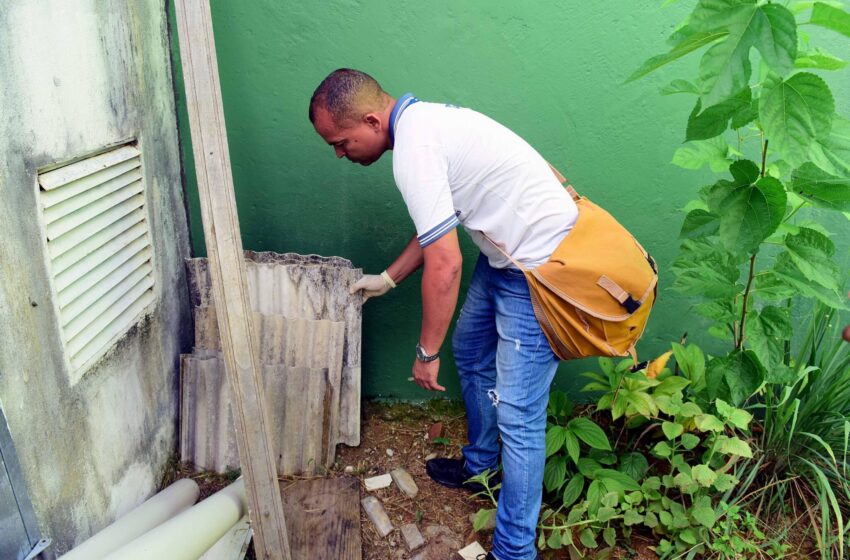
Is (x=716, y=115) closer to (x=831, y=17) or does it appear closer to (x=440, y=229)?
(x=831, y=17)

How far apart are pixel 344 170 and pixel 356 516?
1.54m

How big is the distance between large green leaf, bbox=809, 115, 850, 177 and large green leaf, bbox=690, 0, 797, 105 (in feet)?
1.11

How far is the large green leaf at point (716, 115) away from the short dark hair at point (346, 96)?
3.63 feet

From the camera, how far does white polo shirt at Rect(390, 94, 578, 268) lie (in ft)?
6.52

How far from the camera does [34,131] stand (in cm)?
169

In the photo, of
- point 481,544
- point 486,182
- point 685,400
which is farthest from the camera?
point 685,400

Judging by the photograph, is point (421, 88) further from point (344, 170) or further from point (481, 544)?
point (481, 544)

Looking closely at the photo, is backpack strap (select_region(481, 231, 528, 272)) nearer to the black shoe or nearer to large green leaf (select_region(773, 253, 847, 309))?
large green leaf (select_region(773, 253, 847, 309))

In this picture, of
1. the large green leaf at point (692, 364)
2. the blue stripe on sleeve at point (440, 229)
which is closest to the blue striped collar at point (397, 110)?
the blue stripe on sleeve at point (440, 229)

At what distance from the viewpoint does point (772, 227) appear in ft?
6.27

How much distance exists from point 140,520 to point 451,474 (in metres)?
1.33

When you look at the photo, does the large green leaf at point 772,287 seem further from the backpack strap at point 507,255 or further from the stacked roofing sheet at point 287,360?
the stacked roofing sheet at point 287,360

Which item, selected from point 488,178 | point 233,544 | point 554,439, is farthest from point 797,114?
point 233,544

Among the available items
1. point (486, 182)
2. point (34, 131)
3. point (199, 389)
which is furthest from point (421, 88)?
point (199, 389)
